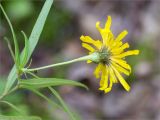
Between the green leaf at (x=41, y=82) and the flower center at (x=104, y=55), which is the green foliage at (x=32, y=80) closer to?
the green leaf at (x=41, y=82)

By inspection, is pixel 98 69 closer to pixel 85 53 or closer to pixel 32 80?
pixel 32 80

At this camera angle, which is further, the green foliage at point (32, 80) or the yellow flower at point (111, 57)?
the yellow flower at point (111, 57)

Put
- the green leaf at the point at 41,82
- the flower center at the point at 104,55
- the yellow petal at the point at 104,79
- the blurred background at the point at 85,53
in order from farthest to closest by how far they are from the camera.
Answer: the blurred background at the point at 85,53 → the flower center at the point at 104,55 → the yellow petal at the point at 104,79 → the green leaf at the point at 41,82

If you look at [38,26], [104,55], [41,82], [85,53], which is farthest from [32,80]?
[85,53]

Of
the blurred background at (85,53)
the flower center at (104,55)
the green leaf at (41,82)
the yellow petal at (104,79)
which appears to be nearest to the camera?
the green leaf at (41,82)

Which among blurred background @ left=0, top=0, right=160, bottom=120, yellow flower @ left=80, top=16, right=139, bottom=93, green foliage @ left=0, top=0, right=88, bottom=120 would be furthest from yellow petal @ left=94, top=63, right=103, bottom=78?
blurred background @ left=0, top=0, right=160, bottom=120

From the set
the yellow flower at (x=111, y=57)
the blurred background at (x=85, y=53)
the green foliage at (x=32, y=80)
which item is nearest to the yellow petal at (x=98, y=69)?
the yellow flower at (x=111, y=57)

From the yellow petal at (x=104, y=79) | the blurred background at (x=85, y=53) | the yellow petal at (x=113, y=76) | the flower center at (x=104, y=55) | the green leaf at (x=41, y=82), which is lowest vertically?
the blurred background at (x=85, y=53)
